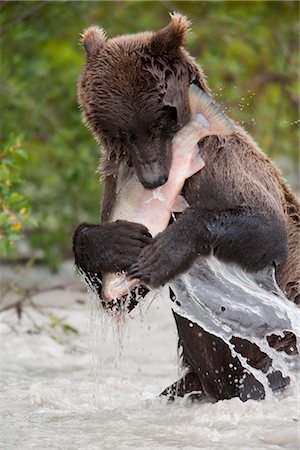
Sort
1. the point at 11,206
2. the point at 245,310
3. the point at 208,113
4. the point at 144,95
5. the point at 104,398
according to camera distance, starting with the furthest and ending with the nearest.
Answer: the point at 11,206, the point at 104,398, the point at 245,310, the point at 208,113, the point at 144,95

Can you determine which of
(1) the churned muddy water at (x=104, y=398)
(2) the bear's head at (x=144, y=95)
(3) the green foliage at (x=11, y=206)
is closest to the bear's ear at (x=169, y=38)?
(2) the bear's head at (x=144, y=95)

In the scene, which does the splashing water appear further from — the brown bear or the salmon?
the salmon

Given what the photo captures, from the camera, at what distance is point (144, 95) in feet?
17.9

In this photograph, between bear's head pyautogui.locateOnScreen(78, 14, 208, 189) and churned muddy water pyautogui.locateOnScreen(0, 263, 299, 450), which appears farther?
bear's head pyautogui.locateOnScreen(78, 14, 208, 189)

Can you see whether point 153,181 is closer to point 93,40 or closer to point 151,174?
point 151,174

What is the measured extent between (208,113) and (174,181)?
0.36 metres

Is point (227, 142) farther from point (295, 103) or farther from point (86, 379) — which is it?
point (295, 103)

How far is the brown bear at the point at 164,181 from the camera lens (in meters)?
5.46

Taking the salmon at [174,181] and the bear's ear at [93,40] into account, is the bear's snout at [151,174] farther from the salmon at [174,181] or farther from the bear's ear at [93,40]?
the bear's ear at [93,40]

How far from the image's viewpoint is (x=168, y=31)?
A: 18.2 feet

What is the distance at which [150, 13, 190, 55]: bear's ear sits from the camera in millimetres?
5543

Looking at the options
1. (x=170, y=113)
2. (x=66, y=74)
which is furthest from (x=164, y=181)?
(x=66, y=74)

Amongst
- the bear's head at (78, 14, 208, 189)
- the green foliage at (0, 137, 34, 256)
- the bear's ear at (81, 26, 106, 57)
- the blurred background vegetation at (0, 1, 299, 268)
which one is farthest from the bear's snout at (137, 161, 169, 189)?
the blurred background vegetation at (0, 1, 299, 268)

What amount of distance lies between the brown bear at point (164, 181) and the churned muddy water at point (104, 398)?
30cm
